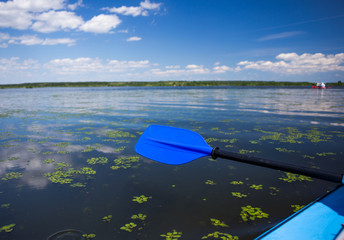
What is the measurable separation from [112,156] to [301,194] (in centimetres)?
515

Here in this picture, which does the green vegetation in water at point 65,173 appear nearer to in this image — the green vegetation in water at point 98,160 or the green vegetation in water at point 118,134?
the green vegetation in water at point 98,160

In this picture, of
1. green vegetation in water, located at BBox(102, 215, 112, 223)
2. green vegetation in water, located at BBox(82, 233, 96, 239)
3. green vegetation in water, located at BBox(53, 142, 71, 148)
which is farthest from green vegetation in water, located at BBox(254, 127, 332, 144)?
green vegetation in water, located at BBox(53, 142, 71, 148)

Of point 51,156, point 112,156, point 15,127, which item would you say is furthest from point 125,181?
point 15,127

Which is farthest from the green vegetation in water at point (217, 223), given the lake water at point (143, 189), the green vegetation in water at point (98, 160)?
the green vegetation in water at point (98, 160)

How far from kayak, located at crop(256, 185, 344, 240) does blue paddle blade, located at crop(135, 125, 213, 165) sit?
1432 mm

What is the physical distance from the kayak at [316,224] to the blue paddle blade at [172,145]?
143 centimetres

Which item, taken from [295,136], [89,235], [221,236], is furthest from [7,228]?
[295,136]

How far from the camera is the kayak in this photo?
2338 mm

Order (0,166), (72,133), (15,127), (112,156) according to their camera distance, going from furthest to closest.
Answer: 1. (15,127)
2. (72,133)
3. (112,156)
4. (0,166)

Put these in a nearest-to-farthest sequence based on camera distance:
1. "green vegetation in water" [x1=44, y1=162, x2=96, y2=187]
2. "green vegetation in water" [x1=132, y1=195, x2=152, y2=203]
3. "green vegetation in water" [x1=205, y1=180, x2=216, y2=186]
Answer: "green vegetation in water" [x1=132, y1=195, x2=152, y2=203] < "green vegetation in water" [x1=205, y1=180, x2=216, y2=186] < "green vegetation in water" [x1=44, y1=162, x2=96, y2=187]

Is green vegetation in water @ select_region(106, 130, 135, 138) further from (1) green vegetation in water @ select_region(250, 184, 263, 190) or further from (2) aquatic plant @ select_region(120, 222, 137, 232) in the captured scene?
(2) aquatic plant @ select_region(120, 222, 137, 232)

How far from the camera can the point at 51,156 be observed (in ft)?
21.8

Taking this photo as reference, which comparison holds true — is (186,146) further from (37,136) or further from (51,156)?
(37,136)

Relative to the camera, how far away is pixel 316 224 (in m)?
2.54
